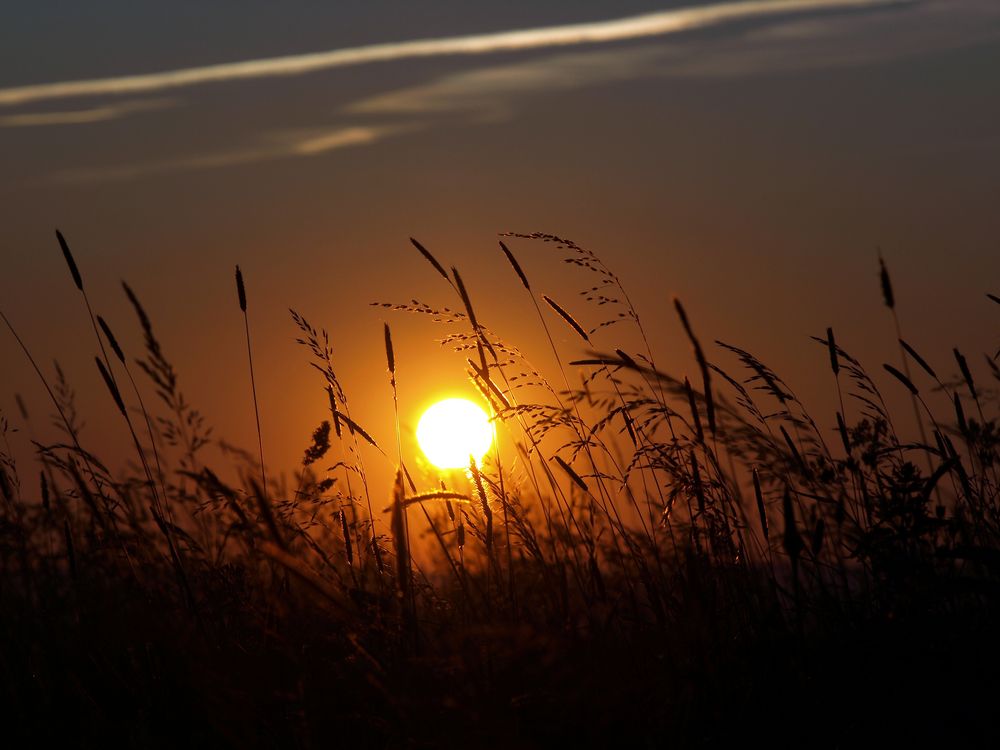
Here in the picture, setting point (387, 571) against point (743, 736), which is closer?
point (743, 736)

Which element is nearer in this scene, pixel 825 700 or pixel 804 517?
pixel 825 700

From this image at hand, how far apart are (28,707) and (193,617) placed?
489 mm

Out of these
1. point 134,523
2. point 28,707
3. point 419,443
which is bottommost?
point 28,707

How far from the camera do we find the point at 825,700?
2.12 m

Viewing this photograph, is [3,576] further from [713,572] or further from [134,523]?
[713,572]

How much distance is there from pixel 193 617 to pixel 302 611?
0.94ft

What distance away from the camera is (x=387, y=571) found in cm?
306

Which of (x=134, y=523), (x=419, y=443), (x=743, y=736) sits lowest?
(x=743, y=736)

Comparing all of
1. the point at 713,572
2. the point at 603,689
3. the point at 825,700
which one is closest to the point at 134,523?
the point at 603,689

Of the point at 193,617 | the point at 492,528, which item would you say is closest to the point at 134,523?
the point at 193,617

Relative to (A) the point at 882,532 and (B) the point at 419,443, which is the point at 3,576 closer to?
(B) the point at 419,443

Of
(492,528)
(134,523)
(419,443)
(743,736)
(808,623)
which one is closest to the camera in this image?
(743,736)

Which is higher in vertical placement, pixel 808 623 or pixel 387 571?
pixel 387 571

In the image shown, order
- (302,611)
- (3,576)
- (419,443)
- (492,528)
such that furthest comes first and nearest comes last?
(3,576) → (419,443) → (492,528) → (302,611)
